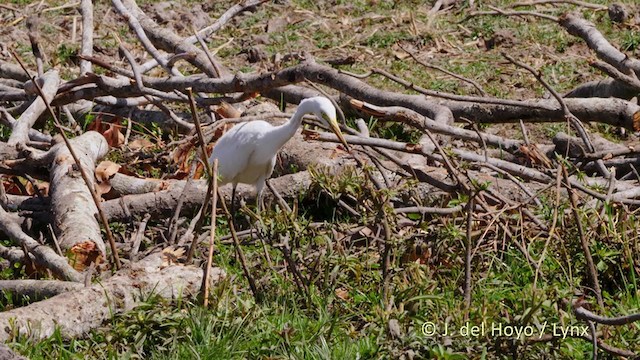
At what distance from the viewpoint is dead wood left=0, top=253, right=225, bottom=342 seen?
13.9 ft

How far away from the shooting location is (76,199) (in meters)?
5.73

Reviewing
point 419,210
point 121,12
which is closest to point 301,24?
point 121,12

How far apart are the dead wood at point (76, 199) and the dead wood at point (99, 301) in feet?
2.32

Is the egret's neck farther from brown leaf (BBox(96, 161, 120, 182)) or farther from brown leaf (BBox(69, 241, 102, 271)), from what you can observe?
brown leaf (BBox(69, 241, 102, 271))

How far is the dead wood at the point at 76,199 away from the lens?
536 centimetres

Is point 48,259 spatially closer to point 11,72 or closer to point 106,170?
point 106,170

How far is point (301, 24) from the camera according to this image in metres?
9.75

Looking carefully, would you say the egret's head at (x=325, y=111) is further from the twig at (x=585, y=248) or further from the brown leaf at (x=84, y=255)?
the twig at (x=585, y=248)

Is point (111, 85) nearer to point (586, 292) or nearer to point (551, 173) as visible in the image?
point (551, 173)

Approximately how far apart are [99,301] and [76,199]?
1410mm

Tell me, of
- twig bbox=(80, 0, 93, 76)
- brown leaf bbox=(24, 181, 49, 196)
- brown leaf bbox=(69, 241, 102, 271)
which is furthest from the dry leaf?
twig bbox=(80, 0, 93, 76)

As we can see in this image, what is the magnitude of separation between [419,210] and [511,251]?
477 millimetres

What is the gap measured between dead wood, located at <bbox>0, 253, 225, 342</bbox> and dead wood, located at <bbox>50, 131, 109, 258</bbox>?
71 cm

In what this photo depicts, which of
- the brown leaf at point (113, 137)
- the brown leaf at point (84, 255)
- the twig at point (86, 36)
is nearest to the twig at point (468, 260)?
the brown leaf at point (84, 255)
